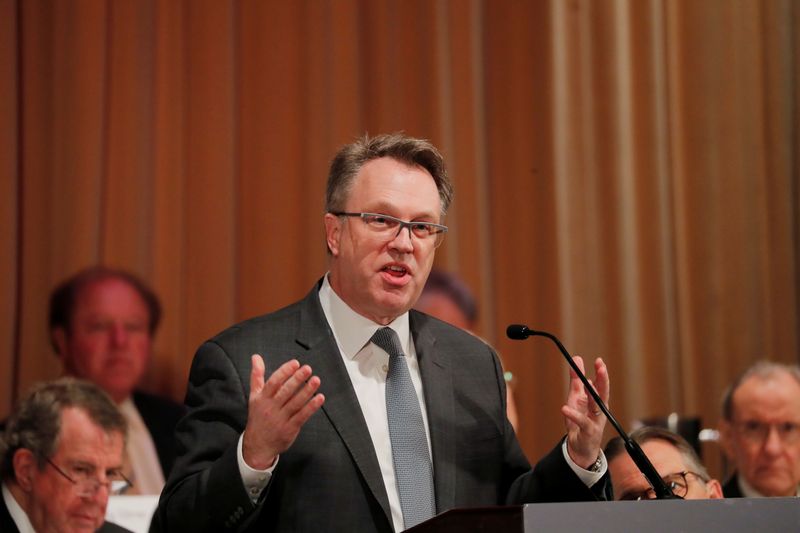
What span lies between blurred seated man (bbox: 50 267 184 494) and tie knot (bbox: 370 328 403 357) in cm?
218

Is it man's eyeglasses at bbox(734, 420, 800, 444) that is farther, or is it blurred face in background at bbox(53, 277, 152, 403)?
blurred face in background at bbox(53, 277, 152, 403)

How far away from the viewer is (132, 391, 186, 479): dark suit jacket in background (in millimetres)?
4409

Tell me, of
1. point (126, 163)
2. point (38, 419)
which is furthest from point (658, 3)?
point (38, 419)

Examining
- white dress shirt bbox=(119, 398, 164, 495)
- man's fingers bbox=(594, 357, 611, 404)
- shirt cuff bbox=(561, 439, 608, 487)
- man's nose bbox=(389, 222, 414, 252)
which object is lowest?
white dress shirt bbox=(119, 398, 164, 495)

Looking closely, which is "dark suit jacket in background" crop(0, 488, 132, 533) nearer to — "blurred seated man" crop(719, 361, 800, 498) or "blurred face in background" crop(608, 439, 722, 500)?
"blurred face in background" crop(608, 439, 722, 500)

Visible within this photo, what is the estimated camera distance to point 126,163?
4785 mm

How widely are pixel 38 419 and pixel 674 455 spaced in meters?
1.87

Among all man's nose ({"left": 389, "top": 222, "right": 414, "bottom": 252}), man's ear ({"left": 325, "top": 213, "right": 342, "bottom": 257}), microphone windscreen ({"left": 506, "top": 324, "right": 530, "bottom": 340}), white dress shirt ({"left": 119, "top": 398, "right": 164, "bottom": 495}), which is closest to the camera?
microphone windscreen ({"left": 506, "top": 324, "right": 530, "bottom": 340})

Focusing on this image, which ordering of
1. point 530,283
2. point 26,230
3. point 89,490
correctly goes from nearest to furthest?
point 89,490, point 26,230, point 530,283

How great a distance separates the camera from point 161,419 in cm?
450

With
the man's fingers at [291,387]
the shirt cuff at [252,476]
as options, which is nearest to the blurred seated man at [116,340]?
the shirt cuff at [252,476]

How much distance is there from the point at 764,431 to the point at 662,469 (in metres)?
1.51

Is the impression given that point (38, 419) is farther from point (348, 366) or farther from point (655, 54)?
point (655, 54)

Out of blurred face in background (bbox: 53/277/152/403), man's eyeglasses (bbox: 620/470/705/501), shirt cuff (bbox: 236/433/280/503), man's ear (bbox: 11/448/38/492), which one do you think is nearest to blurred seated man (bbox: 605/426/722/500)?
man's eyeglasses (bbox: 620/470/705/501)
